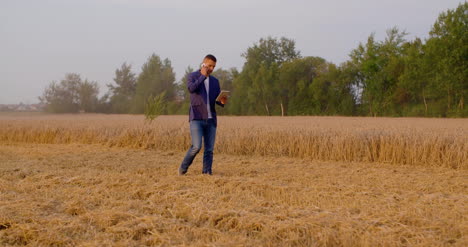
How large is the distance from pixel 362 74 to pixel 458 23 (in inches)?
387

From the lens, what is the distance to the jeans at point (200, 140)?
6133 millimetres

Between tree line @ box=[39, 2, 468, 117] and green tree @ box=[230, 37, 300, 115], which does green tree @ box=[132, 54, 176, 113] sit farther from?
green tree @ box=[230, 37, 300, 115]

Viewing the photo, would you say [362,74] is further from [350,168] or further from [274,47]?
[350,168]

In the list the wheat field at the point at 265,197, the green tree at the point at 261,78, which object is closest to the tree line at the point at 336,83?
the green tree at the point at 261,78

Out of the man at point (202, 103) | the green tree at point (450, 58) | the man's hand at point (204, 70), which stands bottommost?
the man at point (202, 103)

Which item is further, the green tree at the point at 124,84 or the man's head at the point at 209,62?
the green tree at the point at 124,84

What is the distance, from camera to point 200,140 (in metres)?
6.15

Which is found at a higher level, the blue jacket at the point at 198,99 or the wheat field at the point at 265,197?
the blue jacket at the point at 198,99

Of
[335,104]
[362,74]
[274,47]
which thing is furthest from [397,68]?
[274,47]

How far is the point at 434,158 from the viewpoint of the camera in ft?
25.2

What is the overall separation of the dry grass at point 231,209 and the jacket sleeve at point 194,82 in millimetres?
1406

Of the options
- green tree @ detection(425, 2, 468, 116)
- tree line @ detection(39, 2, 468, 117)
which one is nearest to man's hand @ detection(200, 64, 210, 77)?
tree line @ detection(39, 2, 468, 117)

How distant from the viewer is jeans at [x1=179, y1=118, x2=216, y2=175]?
20.1 ft

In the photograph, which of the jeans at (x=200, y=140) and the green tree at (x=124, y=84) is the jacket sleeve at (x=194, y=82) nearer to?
the jeans at (x=200, y=140)
